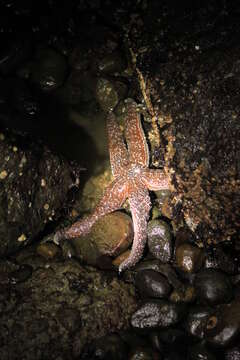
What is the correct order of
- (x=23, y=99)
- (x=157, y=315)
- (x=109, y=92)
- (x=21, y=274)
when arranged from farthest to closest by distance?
1. (x=109, y=92)
2. (x=23, y=99)
3. (x=21, y=274)
4. (x=157, y=315)

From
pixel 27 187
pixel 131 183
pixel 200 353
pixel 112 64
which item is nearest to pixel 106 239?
pixel 131 183

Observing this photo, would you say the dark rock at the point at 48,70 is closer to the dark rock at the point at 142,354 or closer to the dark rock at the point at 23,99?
the dark rock at the point at 23,99

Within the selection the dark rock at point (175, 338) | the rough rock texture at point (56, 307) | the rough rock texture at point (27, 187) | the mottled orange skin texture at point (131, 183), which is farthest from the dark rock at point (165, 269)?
the rough rock texture at point (27, 187)

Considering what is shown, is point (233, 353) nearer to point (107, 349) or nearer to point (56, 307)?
point (107, 349)

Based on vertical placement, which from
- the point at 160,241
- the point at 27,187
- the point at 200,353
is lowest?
the point at 200,353

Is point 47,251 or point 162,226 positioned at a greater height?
point 162,226

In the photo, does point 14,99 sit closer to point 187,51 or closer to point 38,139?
point 38,139
